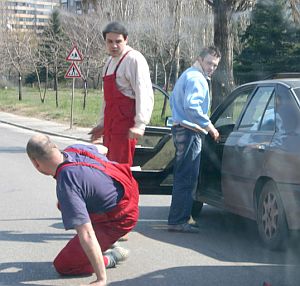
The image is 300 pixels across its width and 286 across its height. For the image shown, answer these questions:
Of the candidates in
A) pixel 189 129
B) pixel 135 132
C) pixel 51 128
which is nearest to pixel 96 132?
pixel 135 132

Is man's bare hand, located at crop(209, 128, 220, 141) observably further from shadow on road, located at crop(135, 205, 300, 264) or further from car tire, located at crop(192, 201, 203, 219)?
car tire, located at crop(192, 201, 203, 219)

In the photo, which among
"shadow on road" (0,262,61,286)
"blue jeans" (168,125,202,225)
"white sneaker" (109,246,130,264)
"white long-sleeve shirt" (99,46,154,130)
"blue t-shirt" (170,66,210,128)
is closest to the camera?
"shadow on road" (0,262,61,286)

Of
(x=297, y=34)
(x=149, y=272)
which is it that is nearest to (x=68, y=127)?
(x=297, y=34)

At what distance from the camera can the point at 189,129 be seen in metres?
7.40

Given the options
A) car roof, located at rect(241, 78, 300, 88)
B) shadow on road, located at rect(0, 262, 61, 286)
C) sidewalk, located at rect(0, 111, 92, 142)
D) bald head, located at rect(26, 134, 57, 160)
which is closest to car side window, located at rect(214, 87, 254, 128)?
car roof, located at rect(241, 78, 300, 88)

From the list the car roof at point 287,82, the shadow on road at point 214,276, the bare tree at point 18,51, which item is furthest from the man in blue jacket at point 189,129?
the bare tree at point 18,51

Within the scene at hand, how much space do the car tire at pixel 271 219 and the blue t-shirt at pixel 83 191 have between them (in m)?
1.45

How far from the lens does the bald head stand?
523 cm

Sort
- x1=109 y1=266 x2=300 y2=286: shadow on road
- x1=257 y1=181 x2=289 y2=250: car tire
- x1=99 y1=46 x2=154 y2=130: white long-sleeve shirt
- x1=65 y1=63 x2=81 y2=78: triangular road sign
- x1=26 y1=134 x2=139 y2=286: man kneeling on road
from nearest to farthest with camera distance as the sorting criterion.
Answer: x1=26 y1=134 x2=139 y2=286: man kneeling on road
x1=109 y1=266 x2=300 y2=286: shadow on road
x1=257 y1=181 x2=289 y2=250: car tire
x1=99 y1=46 x2=154 y2=130: white long-sleeve shirt
x1=65 y1=63 x2=81 y2=78: triangular road sign

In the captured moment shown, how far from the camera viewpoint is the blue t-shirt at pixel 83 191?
17.1ft

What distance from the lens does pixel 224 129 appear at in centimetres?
804

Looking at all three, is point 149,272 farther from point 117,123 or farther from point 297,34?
point 297,34

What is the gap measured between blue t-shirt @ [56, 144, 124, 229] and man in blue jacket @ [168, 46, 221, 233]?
5.63 feet

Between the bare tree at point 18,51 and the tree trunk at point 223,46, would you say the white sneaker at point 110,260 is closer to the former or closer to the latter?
the tree trunk at point 223,46
